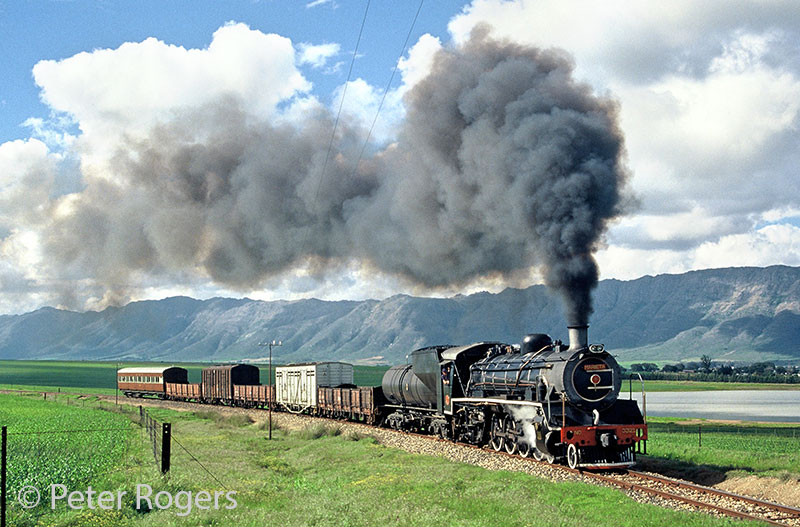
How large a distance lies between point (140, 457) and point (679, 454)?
57.5 ft

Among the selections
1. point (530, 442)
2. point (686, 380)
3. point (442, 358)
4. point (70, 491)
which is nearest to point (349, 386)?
point (442, 358)

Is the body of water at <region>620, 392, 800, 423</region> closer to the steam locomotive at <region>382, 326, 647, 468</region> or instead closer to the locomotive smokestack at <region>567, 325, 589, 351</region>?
the steam locomotive at <region>382, 326, 647, 468</region>

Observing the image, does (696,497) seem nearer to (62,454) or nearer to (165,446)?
(165,446)

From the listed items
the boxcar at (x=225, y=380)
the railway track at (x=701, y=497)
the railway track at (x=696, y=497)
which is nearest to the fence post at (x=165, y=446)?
the railway track at (x=696, y=497)

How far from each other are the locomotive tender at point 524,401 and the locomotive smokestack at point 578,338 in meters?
0.03

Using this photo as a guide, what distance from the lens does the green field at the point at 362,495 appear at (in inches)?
498

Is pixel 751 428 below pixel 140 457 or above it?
below

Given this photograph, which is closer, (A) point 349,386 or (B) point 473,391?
(B) point 473,391

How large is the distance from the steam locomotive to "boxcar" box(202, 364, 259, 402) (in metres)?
32.1

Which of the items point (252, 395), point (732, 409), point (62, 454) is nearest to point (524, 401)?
point (62, 454)

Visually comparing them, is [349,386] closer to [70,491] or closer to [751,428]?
[70,491]

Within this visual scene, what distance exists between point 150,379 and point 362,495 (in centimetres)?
5616

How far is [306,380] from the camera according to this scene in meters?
43.4

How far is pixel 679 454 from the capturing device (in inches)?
909
